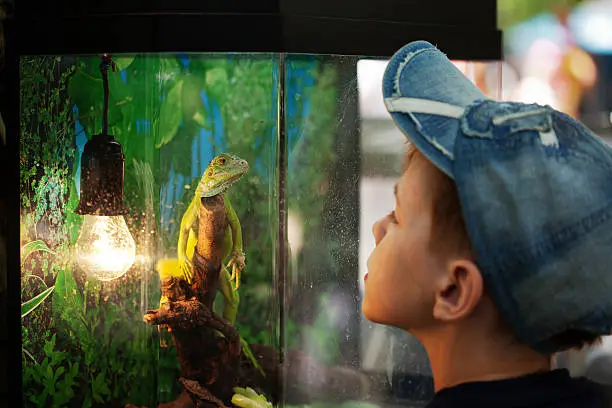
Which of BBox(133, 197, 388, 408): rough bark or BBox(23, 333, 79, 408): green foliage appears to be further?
BBox(23, 333, 79, 408): green foliage

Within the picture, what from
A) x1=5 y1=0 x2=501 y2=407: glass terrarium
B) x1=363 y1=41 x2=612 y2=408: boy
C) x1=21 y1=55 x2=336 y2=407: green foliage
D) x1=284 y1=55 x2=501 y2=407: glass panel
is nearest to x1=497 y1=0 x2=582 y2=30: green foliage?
x1=5 y1=0 x2=501 y2=407: glass terrarium

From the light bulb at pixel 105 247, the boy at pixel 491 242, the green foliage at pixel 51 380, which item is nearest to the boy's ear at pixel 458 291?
the boy at pixel 491 242

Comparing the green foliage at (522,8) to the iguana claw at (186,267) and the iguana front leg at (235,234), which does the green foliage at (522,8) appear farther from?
the iguana claw at (186,267)

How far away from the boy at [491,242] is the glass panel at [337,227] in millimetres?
1530

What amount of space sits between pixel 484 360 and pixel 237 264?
161 centimetres

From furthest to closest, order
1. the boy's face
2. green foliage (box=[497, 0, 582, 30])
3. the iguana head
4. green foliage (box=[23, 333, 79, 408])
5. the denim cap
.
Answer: green foliage (box=[497, 0, 582, 30]) < green foliage (box=[23, 333, 79, 408]) < the iguana head < the boy's face < the denim cap

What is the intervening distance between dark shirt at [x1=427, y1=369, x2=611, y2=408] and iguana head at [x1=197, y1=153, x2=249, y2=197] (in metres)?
1.61

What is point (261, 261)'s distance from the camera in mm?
2361

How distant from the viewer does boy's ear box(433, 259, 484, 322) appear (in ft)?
2.46

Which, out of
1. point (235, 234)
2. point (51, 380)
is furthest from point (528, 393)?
point (51, 380)

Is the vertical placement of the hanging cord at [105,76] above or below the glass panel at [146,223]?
above

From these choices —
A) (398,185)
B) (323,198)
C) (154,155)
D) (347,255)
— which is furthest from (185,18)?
(398,185)

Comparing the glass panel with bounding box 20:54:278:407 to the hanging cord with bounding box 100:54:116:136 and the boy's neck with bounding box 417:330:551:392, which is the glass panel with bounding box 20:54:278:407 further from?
the boy's neck with bounding box 417:330:551:392

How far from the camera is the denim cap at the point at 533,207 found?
696 mm
